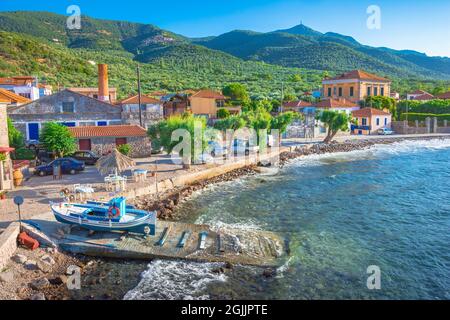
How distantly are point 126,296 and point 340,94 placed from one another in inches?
2665

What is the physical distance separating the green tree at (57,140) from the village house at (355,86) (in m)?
53.7

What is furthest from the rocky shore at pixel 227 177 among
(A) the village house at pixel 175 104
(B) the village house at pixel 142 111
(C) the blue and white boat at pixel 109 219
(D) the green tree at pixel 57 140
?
(A) the village house at pixel 175 104

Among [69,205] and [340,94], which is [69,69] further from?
[69,205]

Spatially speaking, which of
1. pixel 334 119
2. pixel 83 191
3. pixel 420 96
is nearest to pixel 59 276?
pixel 83 191

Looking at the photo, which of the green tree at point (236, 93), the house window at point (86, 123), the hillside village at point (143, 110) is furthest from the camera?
the green tree at point (236, 93)

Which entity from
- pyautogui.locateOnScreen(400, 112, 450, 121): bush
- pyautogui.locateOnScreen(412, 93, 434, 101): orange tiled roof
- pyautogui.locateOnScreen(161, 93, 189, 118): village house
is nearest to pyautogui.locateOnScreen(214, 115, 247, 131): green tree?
pyautogui.locateOnScreen(161, 93, 189, 118): village house

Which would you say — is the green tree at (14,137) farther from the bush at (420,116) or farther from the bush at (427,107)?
the bush at (427,107)

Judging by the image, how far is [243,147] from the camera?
3972 centimetres

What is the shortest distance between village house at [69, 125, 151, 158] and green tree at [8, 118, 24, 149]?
176 inches

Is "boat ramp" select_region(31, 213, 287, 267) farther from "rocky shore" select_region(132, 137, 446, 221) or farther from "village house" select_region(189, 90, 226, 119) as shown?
"village house" select_region(189, 90, 226, 119)

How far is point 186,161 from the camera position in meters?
29.6

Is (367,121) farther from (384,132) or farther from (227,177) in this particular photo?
(227,177)

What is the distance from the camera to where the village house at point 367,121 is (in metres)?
Result: 60.0
